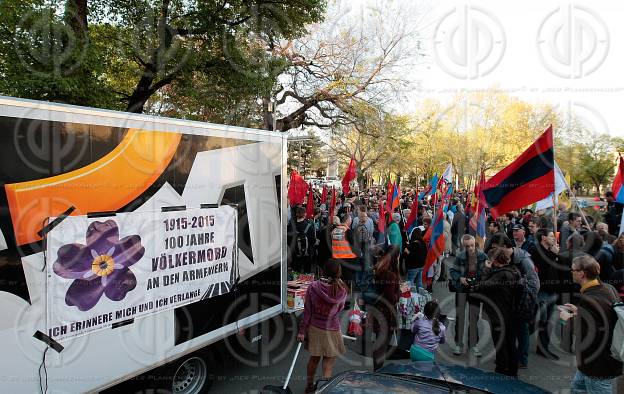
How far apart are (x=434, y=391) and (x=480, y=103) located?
130 ft

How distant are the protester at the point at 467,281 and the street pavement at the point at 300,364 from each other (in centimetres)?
17

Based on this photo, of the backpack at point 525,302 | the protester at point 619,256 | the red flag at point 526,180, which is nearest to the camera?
the backpack at point 525,302

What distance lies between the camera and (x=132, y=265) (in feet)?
13.6

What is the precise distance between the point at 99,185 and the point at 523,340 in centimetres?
569

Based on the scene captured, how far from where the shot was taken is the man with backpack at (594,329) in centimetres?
396

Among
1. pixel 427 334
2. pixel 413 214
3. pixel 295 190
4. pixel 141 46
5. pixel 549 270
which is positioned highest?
pixel 141 46

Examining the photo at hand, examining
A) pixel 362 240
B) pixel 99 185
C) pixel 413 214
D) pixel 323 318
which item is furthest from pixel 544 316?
pixel 99 185

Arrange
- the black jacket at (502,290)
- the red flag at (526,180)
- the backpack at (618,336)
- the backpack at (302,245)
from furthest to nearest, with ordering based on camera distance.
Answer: the backpack at (302,245) < the red flag at (526,180) < the black jacket at (502,290) < the backpack at (618,336)

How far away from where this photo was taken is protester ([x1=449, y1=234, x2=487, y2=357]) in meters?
6.56

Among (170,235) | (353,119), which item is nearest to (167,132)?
(170,235)

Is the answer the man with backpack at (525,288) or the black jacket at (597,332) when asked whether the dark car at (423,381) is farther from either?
the man with backpack at (525,288)

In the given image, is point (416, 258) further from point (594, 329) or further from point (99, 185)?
point (99, 185)

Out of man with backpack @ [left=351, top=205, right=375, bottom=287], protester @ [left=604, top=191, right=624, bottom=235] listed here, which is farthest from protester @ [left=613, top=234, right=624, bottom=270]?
protester @ [left=604, top=191, right=624, bottom=235]

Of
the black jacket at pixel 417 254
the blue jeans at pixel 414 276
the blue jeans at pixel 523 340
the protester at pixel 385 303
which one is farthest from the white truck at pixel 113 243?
the blue jeans at pixel 414 276
